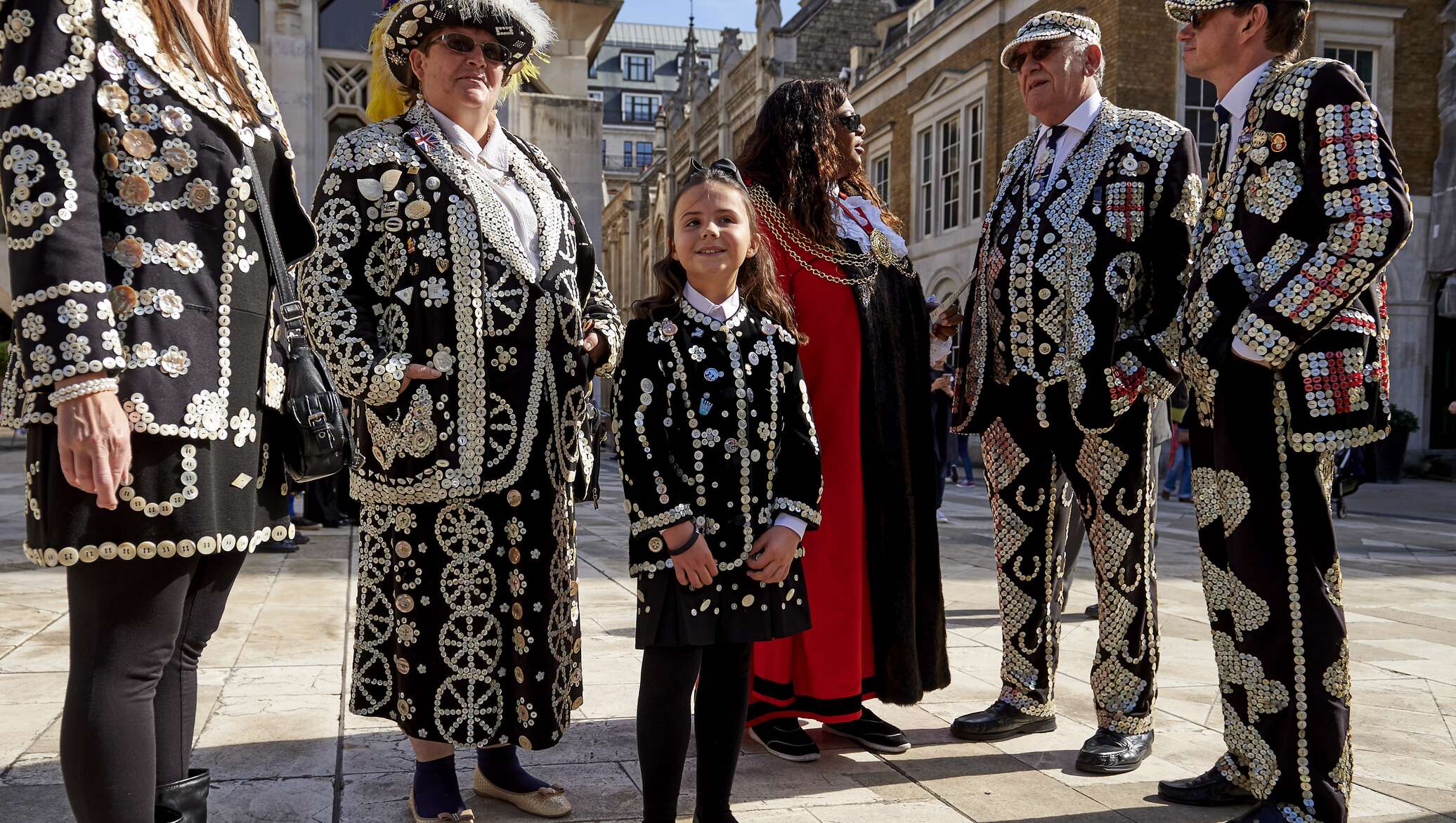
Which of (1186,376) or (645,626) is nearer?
(645,626)

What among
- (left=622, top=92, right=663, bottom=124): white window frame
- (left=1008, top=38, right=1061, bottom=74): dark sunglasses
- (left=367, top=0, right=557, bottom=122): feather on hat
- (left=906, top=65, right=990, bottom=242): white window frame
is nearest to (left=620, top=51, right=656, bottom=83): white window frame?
(left=622, top=92, right=663, bottom=124): white window frame

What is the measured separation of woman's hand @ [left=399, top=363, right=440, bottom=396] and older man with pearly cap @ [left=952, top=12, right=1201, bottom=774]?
5.52 feet

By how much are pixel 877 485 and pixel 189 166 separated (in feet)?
6.73

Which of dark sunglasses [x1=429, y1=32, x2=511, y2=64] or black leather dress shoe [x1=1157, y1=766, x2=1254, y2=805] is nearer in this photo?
dark sunglasses [x1=429, y1=32, x2=511, y2=64]

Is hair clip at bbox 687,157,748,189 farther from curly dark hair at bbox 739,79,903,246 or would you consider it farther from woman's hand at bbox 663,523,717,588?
woman's hand at bbox 663,523,717,588

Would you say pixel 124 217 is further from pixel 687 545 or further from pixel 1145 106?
pixel 1145 106

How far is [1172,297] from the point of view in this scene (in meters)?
3.32

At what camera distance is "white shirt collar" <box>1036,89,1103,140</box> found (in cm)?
343

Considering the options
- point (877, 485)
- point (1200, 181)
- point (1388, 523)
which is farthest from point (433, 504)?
point (1388, 523)

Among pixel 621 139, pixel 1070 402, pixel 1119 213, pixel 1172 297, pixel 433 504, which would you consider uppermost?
pixel 621 139

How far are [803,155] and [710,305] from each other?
973 mm

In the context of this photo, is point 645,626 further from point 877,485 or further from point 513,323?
point 877,485

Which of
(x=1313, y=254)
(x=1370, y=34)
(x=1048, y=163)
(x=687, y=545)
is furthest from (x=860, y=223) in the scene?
(x=1370, y=34)

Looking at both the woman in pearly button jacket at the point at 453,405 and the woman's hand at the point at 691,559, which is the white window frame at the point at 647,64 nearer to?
the woman in pearly button jacket at the point at 453,405
